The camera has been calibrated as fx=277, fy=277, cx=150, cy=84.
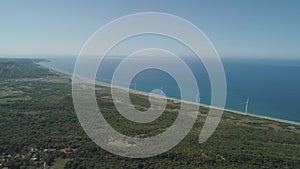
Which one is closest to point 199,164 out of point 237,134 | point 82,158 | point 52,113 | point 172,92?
point 82,158

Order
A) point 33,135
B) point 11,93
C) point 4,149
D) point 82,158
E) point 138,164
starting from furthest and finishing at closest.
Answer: point 11,93 → point 33,135 → point 4,149 → point 82,158 → point 138,164

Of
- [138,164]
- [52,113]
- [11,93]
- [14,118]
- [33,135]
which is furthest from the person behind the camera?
[11,93]

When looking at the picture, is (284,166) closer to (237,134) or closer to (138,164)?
(237,134)

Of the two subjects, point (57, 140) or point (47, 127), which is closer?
point (57, 140)

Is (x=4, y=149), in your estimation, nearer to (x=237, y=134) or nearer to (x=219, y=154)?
(x=219, y=154)

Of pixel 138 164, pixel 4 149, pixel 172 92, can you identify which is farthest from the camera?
pixel 172 92

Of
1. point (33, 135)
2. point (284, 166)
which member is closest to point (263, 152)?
point (284, 166)
